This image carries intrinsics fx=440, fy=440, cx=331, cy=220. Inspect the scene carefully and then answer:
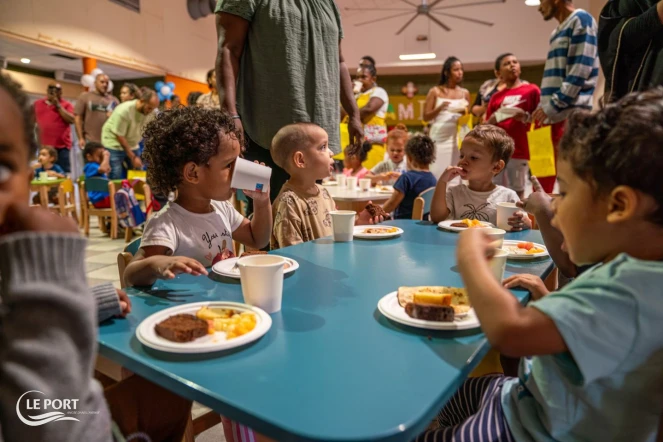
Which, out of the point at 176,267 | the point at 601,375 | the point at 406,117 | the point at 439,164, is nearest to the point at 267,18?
the point at 176,267

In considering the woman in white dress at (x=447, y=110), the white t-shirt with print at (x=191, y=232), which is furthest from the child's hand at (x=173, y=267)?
the woman in white dress at (x=447, y=110)

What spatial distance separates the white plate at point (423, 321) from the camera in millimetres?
838

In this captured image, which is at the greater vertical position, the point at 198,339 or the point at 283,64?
the point at 283,64

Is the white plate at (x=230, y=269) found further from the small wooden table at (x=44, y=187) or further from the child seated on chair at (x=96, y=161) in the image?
the small wooden table at (x=44, y=187)

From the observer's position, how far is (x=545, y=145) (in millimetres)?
3271

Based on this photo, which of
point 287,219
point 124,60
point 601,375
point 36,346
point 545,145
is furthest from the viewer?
point 124,60

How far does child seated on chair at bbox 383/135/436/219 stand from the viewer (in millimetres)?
3504

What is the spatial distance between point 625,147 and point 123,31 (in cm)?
1075

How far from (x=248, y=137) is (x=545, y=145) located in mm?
2235

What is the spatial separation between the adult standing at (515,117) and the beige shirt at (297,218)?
233cm

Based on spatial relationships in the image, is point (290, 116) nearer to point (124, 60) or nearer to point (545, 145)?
point (545, 145)

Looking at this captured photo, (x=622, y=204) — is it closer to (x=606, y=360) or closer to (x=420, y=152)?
(x=606, y=360)

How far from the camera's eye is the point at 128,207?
5508 mm

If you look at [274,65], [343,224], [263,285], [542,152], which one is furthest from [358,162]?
[263,285]
